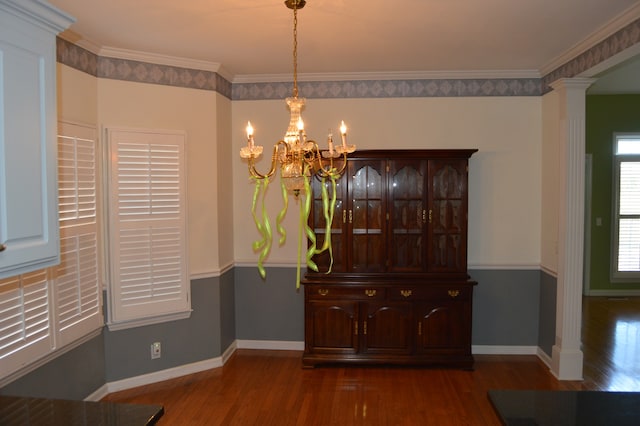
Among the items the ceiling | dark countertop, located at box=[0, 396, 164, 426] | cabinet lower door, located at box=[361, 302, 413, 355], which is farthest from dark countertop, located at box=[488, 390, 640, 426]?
cabinet lower door, located at box=[361, 302, 413, 355]

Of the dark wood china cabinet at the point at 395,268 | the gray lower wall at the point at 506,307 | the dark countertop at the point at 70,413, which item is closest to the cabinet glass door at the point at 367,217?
the dark wood china cabinet at the point at 395,268

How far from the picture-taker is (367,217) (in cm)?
426

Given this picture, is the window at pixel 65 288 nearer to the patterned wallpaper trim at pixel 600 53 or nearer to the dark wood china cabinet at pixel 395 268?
the dark wood china cabinet at pixel 395 268

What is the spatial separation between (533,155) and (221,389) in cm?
372

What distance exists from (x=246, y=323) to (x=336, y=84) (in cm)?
268

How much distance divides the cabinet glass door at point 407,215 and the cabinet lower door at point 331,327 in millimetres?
618

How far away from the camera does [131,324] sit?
12.4ft

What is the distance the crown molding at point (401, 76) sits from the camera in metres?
4.43

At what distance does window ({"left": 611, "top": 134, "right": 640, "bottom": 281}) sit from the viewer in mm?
6730

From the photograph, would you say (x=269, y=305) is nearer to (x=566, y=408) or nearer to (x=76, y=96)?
(x=76, y=96)

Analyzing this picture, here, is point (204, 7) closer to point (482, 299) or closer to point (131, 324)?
point (131, 324)

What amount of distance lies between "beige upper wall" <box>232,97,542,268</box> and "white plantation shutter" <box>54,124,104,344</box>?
69.9 inches

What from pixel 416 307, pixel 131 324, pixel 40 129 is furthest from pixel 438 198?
pixel 40 129

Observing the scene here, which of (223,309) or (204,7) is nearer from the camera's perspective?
(204,7)
